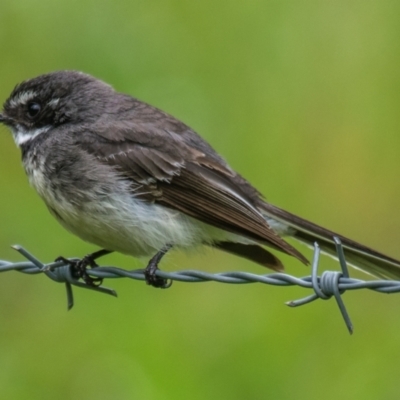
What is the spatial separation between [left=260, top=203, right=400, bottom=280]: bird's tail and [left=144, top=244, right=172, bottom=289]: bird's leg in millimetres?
879

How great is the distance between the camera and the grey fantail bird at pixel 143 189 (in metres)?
6.42

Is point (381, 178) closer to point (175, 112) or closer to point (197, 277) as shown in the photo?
point (175, 112)

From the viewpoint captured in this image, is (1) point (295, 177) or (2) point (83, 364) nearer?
(2) point (83, 364)

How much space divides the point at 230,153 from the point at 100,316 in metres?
2.41

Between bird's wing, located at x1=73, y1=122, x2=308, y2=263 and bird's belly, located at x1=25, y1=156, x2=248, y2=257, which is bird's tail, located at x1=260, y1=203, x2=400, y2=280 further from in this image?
bird's belly, located at x1=25, y1=156, x2=248, y2=257

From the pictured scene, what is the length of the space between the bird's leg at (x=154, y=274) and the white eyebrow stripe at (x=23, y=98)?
5.12 feet

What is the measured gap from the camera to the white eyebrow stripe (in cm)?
730

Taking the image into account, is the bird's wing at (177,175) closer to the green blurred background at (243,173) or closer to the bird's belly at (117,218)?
the bird's belly at (117,218)

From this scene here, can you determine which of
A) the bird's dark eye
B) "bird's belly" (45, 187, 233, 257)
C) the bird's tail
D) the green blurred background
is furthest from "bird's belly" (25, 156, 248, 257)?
the bird's dark eye

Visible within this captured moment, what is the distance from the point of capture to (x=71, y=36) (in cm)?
1063

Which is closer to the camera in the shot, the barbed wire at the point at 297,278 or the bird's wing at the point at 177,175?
the barbed wire at the point at 297,278

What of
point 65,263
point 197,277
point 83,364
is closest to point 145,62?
point 83,364

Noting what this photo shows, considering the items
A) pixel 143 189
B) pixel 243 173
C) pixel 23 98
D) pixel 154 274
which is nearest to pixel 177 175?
pixel 143 189

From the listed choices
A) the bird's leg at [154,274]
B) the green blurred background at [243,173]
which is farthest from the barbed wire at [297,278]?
the green blurred background at [243,173]
